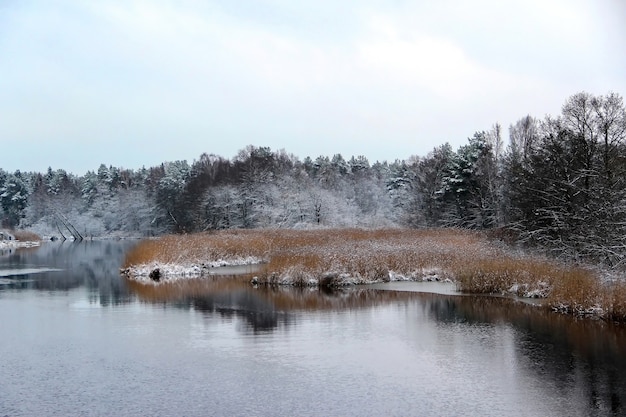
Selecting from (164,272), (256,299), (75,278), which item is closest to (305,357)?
(256,299)

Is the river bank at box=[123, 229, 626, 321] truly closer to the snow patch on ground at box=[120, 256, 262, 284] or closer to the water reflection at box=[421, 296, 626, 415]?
the snow patch on ground at box=[120, 256, 262, 284]

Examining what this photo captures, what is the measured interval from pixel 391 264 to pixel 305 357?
15.3 meters

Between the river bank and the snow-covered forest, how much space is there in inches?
68.4

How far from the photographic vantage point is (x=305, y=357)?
575 inches

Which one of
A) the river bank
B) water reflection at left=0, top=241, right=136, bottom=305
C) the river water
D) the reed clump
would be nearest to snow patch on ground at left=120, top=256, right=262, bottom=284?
the river bank

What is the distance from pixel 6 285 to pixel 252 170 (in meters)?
51.3

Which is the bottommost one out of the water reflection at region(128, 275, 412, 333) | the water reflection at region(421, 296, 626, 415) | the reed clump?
the water reflection at region(421, 296, 626, 415)

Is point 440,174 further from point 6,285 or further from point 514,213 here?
point 6,285

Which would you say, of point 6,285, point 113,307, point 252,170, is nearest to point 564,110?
point 113,307

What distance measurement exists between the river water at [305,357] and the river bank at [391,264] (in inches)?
47.3

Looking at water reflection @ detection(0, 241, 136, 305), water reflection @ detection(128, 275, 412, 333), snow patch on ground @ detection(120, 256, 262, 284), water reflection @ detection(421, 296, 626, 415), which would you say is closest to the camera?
water reflection @ detection(421, 296, 626, 415)

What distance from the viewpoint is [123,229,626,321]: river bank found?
1988 cm

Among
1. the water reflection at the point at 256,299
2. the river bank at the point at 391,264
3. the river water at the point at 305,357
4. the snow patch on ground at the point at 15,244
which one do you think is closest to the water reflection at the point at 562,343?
the river water at the point at 305,357

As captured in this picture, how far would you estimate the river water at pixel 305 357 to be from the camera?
Answer: 1123 centimetres
